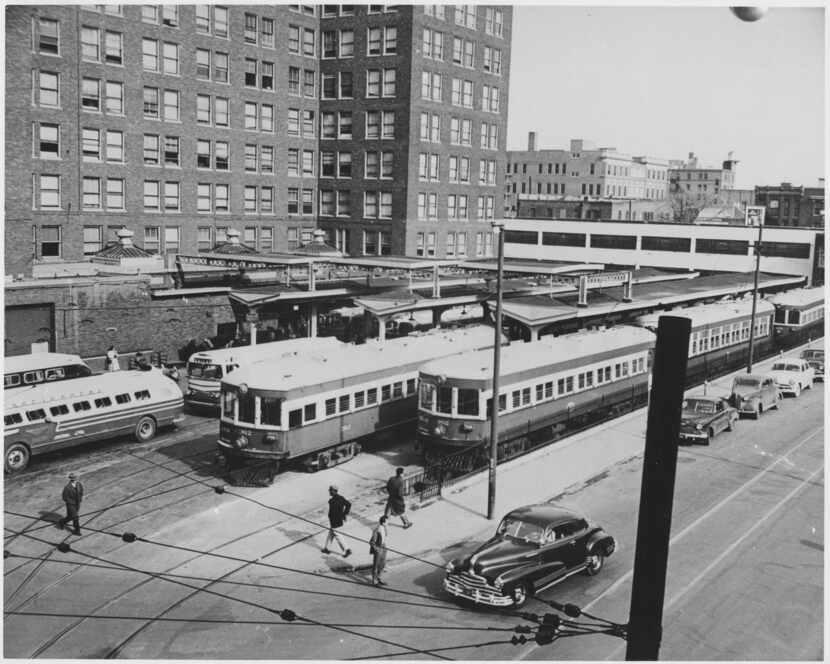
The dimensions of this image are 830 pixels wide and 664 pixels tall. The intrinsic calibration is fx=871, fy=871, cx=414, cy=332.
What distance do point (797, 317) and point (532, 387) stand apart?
28.5m

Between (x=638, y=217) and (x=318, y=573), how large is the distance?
118865 mm

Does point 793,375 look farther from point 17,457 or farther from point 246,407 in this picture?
point 17,457

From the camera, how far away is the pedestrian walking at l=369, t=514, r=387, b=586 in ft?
59.1

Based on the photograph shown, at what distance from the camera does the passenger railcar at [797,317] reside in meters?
50.2

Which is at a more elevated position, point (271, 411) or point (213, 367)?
point (271, 411)

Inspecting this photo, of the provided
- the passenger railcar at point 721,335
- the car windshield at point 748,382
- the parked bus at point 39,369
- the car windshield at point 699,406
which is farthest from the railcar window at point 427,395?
the car windshield at point 748,382

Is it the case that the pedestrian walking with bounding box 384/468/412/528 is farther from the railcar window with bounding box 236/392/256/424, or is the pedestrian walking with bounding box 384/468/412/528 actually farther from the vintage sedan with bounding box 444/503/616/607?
the railcar window with bounding box 236/392/256/424

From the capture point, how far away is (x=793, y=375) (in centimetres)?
3872

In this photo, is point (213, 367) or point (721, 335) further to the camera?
point (721, 335)

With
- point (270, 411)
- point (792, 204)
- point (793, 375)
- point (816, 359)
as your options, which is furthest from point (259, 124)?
point (792, 204)

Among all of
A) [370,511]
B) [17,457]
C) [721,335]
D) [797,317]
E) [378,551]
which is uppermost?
[797,317]

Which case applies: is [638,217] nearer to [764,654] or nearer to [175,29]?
[175,29]

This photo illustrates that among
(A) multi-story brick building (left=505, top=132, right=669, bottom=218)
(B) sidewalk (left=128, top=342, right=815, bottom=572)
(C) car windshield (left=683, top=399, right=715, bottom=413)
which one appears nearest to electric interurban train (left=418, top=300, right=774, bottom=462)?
(B) sidewalk (left=128, top=342, right=815, bottom=572)

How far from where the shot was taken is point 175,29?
58969 mm
